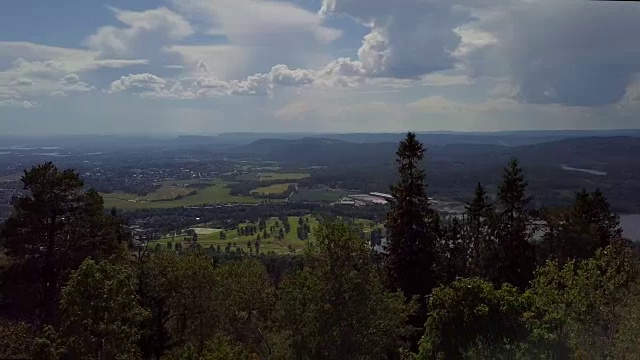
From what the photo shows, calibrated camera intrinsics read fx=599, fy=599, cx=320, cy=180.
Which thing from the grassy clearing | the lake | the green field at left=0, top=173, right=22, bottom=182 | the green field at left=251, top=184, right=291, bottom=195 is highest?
the green field at left=0, top=173, right=22, bottom=182

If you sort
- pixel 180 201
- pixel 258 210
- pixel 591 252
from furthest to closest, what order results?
pixel 180 201
pixel 258 210
pixel 591 252

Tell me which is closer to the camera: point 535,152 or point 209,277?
point 209,277

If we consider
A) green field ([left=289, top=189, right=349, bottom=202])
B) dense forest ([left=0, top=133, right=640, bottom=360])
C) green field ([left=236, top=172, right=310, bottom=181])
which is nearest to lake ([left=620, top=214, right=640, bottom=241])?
dense forest ([left=0, top=133, right=640, bottom=360])

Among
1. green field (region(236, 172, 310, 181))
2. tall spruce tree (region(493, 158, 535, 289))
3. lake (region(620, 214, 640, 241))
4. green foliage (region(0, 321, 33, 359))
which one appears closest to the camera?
green foliage (region(0, 321, 33, 359))

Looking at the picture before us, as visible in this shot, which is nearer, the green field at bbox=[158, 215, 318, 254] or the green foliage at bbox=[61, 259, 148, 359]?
the green foliage at bbox=[61, 259, 148, 359]

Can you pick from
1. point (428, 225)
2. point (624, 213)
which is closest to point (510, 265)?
point (428, 225)

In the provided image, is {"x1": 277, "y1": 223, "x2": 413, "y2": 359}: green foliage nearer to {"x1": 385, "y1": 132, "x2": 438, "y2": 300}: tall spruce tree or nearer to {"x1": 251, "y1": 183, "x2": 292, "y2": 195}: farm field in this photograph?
{"x1": 385, "y1": 132, "x2": 438, "y2": 300}: tall spruce tree

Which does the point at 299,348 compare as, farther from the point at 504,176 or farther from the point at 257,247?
the point at 257,247
